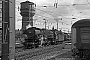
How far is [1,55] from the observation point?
18.2ft

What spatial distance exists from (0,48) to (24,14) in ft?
271

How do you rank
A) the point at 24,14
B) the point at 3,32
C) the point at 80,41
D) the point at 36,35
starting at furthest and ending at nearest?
the point at 24,14
the point at 36,35
the point at 80,41
the point at 3,32

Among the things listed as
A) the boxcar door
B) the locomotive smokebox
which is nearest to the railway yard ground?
the boxcar door

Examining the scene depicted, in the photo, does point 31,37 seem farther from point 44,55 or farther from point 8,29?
point 8,29

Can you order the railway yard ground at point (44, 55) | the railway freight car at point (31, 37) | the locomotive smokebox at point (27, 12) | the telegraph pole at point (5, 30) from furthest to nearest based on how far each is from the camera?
the locomotive smokebox at point (27, 12)
the railway freight car at point (31, 37)
the railway yard ground at point (44, 55)
the telegraph pole at point (5, 30)

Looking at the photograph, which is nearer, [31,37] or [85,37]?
[85,37]

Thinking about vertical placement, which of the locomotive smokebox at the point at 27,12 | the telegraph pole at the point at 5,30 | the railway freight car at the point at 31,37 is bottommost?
the railway freight car at the point at 31,37

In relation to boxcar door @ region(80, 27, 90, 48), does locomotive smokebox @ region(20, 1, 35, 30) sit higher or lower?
higher

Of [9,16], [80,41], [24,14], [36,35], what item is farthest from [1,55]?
[24,14]

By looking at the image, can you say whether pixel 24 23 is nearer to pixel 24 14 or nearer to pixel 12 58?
pixel 24 14

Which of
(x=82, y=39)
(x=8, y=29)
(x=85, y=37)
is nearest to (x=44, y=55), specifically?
(x=82, y=39)

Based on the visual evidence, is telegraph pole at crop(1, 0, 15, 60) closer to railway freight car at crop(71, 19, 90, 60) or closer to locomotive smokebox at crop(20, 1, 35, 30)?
railway freight car at crop(71, 19, 90, 60)

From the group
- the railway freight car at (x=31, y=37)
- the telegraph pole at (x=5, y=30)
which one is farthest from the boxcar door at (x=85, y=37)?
the railway freight car at (x=31, y=37)

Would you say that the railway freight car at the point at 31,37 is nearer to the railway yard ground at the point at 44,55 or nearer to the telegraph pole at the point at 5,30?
the railway yard ground at the point at 44,55
